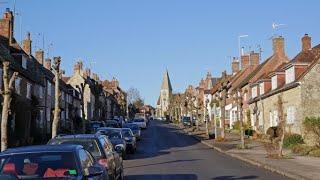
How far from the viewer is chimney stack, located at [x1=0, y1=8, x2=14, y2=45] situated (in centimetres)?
5372

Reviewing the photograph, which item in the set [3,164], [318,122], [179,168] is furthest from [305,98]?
[3,164]

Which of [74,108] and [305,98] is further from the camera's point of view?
[74,108]

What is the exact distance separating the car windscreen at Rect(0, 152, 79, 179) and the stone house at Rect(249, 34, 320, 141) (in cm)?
3213

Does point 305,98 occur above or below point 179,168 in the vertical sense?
above

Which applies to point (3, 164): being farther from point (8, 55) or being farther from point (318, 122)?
point (8, 55)

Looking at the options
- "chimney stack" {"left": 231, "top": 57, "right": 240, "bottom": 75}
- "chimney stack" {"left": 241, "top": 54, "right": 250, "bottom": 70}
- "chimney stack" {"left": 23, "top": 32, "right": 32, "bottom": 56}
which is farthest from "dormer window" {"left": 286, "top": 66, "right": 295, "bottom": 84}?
"chimney stack" {"left": 231, "top": 57, "right": 240, "bottom": 75}

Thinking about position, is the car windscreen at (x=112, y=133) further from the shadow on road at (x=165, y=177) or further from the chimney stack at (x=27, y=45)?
the chimney stack at (x=27, y=45)

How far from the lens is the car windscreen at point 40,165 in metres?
9.80

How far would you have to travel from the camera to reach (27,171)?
988 centimetres

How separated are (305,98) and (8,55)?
76.3ft

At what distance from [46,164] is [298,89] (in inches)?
1389

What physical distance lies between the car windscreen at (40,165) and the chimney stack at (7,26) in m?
44.8

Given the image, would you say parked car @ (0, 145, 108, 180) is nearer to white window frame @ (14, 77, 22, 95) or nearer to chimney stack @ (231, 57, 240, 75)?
white window frame @ (14, 77, 22, 95)

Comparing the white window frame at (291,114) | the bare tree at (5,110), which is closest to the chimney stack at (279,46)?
the white window frame at (291,114)
